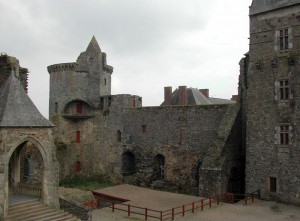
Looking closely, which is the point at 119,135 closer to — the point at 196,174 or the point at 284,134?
the point at 196,174

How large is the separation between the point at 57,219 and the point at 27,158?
40.6ft

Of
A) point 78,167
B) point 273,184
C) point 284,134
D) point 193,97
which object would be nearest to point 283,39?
point 284,134

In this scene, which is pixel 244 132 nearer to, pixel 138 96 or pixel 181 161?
pixel 181 161

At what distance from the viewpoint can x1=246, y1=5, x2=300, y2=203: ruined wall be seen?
71.4 feet

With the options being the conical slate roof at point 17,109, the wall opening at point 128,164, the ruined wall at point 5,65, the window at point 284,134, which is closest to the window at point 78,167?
the wall opening at point 128,164

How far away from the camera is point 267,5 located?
74.7 ft

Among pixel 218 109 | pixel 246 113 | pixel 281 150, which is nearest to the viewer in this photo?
pixel 281 150

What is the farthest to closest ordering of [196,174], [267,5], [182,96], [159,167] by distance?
[182,96], [159,167], [196,174], [267,5]

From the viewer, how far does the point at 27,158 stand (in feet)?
97.0

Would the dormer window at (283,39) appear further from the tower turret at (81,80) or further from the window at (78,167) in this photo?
the window at (78,167)

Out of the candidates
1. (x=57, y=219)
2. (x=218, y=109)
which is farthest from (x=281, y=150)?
(x=57, y=219)

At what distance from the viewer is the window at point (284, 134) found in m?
21.9

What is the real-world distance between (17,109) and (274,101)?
1404cm

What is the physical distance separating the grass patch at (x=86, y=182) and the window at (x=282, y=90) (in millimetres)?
14880
